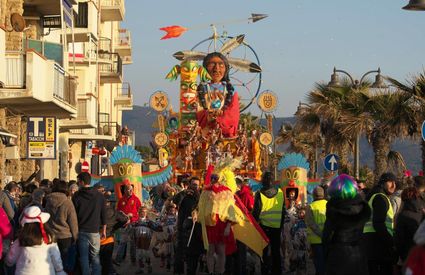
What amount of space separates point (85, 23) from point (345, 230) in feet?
127

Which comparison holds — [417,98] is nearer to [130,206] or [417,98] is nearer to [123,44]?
[130,206]

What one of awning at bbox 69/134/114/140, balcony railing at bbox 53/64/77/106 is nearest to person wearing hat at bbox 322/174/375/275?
balcony railing at bbox 53/64/77/106

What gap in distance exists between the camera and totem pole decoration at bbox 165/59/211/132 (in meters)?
46.0

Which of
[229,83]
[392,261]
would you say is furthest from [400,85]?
[229,83]

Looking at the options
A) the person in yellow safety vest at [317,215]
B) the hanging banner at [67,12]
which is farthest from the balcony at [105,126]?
the person in yellow safety vest at [317,215]

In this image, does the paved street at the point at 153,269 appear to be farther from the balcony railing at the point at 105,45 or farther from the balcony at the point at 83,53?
the balcony railing at the point at 105,45

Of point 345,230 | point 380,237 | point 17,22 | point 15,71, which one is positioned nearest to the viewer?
point 345,230

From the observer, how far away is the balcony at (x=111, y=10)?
57906mm

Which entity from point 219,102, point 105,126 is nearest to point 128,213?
point 219,102

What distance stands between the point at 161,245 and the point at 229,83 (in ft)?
93.6

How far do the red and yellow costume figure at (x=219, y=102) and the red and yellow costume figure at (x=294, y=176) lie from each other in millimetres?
19804

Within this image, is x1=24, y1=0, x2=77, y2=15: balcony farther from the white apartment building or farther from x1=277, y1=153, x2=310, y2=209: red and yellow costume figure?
x1=277, y1=153, x2=310, y2=209: red and yellow costume figure

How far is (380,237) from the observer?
41.4 feet

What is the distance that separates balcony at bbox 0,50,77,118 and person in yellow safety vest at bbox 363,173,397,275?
46.0 ft
